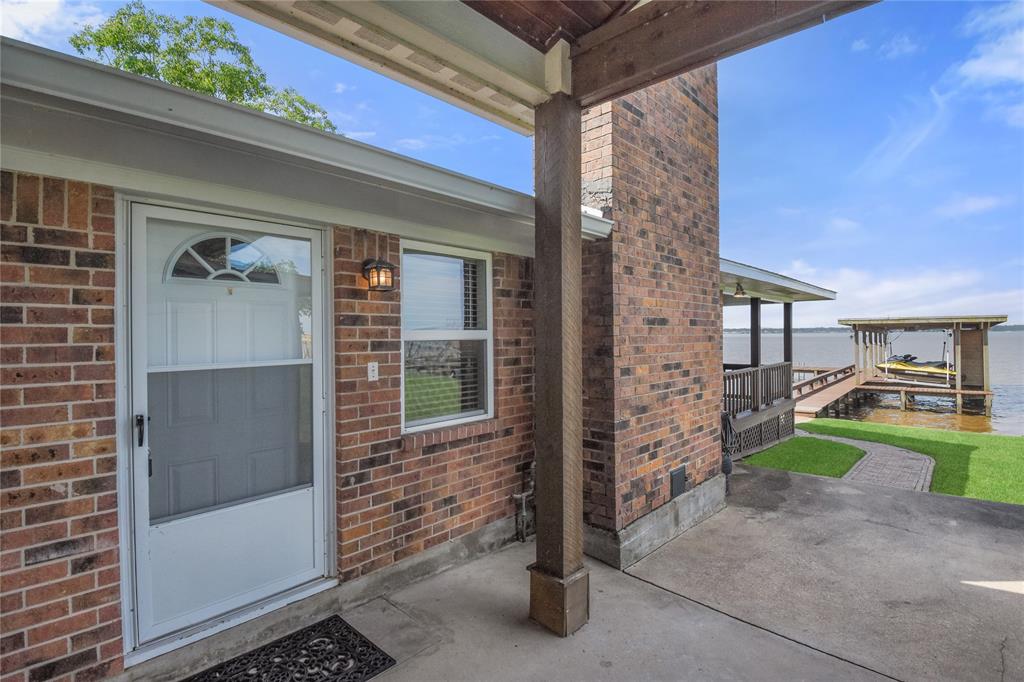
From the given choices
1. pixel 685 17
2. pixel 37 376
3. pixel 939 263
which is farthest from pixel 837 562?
pixel 939 263

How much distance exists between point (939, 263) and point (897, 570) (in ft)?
168

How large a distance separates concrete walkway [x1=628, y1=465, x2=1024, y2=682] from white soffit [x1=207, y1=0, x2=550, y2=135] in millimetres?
3656

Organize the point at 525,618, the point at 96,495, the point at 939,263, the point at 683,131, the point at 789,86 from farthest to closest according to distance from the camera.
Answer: the point at 939,263 → the point at 789,86 → the point at 683,131 → the point at 525,618 → the point at 96,495

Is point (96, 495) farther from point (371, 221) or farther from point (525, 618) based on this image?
point (525, 618)

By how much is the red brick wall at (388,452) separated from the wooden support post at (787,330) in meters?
8.31

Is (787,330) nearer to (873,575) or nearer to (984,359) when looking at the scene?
(873,575)

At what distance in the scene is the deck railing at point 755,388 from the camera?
732 cm

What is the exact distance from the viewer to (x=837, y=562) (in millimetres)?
3773

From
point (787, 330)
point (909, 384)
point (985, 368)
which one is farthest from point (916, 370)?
point (787, 330)

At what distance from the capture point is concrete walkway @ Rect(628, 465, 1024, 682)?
2.69m

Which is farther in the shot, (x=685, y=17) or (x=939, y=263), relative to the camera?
(x=939, y=263)

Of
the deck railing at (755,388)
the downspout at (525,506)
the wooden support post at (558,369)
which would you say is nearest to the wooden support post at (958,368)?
the deck railing at (755,388)

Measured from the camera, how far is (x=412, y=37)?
8.49 ft

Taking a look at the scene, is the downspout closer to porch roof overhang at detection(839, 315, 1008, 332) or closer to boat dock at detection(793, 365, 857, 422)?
boat dock at detection(793, 365, 857, 422)
